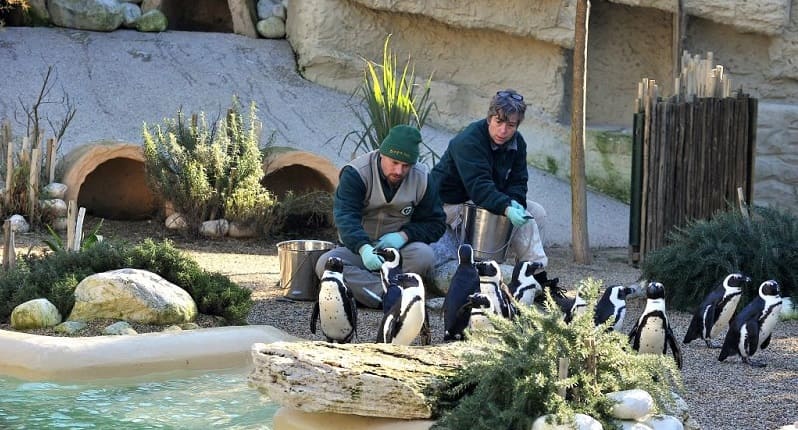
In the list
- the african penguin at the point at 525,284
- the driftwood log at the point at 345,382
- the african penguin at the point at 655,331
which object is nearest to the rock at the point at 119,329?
the driftwood log at the point at 345,382

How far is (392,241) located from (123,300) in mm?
1690

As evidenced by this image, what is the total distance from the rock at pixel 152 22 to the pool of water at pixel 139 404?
9134mm

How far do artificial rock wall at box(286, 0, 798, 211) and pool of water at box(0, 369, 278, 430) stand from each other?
8383 millimetres

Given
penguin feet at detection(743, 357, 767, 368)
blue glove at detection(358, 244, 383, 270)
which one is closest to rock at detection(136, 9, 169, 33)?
blue glove at detection(358, 244, 383, 270)

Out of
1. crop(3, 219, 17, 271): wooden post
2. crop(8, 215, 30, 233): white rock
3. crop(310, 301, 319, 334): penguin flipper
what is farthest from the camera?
crop(8, 215, 30, 233): white rock

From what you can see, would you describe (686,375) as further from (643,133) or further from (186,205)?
(186,205)

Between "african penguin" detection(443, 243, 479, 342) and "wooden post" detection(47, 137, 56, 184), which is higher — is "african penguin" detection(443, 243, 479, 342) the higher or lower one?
the lower one

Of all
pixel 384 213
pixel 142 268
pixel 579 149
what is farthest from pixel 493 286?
pixel 579 149

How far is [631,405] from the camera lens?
13.3ft

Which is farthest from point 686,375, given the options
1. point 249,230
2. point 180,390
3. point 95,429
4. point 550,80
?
point 550,80

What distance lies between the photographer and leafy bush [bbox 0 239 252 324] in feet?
21.6

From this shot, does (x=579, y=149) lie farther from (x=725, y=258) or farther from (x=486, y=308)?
(x=486, y=308)

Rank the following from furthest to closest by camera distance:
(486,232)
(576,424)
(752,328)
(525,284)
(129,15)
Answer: (129,15)
(486,232)
(525,284)
(752,328)
(576,424)

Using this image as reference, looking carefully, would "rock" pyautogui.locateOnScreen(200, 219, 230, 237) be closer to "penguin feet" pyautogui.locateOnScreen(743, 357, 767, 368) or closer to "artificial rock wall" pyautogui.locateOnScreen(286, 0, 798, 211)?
"artificial rock wall" pyautogui.locateOnScreen(286, 0, 798, 211)
